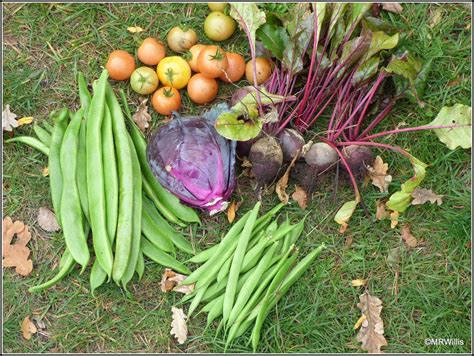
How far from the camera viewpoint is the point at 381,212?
11.4ft

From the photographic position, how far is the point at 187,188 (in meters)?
3.24

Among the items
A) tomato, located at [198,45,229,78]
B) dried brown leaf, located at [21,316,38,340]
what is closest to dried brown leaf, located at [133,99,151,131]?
tomato, located at [198,45,229,78]

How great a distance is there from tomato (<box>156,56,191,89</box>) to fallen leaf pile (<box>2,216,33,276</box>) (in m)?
1.29

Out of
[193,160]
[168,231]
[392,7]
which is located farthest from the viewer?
[392,7]

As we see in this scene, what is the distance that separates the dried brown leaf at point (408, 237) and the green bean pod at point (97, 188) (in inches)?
66.9

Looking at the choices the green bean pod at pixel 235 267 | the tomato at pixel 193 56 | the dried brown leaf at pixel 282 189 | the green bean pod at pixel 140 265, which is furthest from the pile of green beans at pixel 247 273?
the tomato at pixel 193 56

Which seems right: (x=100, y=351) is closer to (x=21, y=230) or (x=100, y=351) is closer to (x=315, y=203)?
(x=21, y=230)

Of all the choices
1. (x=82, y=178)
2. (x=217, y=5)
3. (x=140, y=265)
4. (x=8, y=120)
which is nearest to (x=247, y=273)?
(x=140, y=265)

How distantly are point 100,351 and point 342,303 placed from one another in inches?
59.9

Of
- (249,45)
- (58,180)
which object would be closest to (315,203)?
(249,45)

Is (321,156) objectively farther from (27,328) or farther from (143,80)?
(27,328)

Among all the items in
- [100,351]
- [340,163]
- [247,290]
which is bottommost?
[100,351]

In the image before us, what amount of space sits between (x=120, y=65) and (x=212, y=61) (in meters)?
0.60

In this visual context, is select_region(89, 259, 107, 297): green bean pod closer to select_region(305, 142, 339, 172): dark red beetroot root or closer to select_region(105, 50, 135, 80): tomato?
select_region(105, 50, 135, 80): tomato
